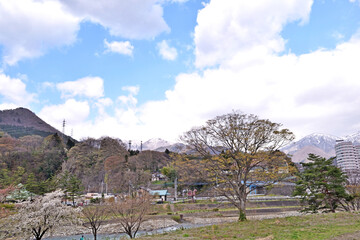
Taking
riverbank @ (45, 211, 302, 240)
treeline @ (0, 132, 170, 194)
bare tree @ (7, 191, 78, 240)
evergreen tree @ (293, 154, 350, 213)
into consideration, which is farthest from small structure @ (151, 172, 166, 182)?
evergreen tree @ (293, 154, 350, 213)

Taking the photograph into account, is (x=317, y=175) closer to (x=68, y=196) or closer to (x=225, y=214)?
(x=225, y=214)

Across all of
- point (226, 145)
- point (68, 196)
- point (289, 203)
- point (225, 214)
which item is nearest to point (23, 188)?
point (68, 196)

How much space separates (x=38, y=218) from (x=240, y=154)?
15.6 metres

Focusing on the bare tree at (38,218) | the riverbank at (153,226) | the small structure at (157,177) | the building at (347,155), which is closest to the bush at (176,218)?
the riverbank at (153,226)

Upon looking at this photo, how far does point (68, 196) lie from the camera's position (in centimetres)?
3812

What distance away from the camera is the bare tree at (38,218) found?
58.9 feet

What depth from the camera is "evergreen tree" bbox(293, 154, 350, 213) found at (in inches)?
867

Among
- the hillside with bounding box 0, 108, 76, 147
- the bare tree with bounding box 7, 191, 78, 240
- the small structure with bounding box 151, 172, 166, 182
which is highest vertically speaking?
the hillside with bounding box 0, 108, 76, 147

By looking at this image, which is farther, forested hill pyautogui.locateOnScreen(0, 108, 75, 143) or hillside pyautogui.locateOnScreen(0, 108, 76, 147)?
forested hill pyautogui.locateOnScreen(0, 108, 75, 143)

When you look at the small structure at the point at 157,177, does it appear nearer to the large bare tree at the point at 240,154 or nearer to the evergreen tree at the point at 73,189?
the evergreen tree at the point at 73,189

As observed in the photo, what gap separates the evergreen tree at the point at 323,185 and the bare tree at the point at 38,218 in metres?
21.5

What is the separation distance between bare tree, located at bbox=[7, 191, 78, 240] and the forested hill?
96561 millimetres

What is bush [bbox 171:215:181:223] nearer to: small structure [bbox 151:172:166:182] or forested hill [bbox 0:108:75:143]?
small structure [bbox 151:172:166:182]

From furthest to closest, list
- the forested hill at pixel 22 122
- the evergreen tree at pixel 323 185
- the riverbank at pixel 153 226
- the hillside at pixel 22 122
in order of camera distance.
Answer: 1. the forested hill at pixel 22 122
2. the hillside at pixel 22 122
3. the riverbank at pixel 153 226
4. the evergreen tree at pixel 323 185
